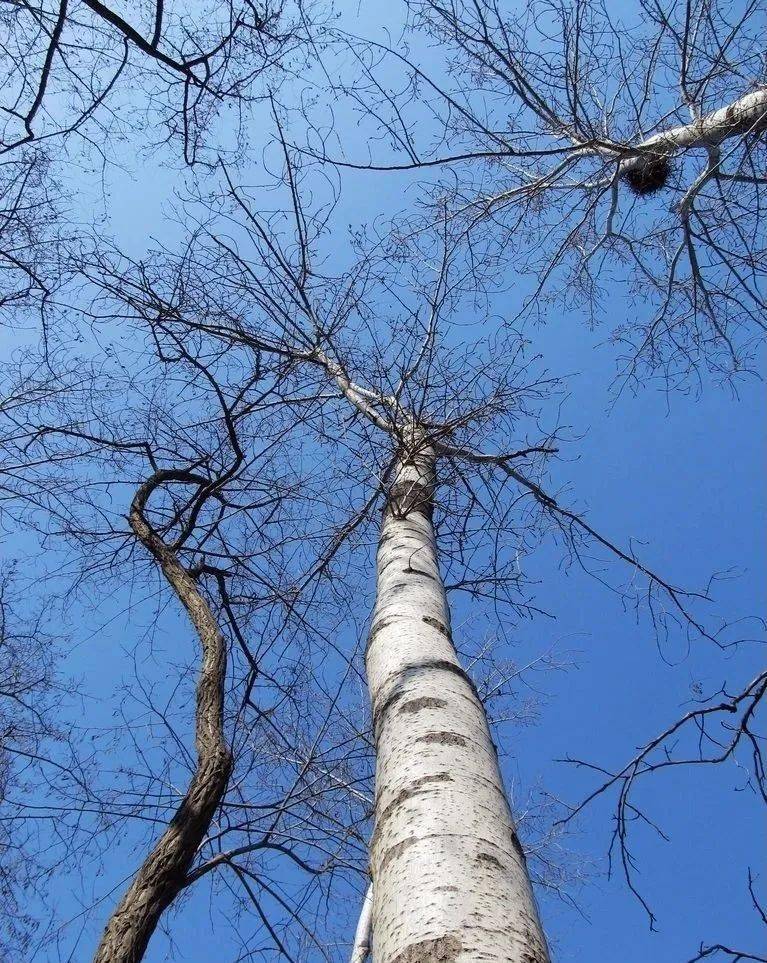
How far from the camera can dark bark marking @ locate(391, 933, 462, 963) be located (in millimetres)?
915

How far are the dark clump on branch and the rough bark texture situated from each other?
3.14m

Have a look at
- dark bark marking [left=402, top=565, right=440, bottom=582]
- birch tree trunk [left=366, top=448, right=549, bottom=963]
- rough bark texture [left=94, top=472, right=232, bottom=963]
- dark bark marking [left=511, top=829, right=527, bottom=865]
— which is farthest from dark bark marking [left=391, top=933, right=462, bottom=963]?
dark bark marking [left=402, top=565, right=440, bottom=582]

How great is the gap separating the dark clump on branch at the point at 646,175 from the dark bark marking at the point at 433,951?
143 inches

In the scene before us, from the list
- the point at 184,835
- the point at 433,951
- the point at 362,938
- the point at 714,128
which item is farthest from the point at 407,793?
the point at 714,128

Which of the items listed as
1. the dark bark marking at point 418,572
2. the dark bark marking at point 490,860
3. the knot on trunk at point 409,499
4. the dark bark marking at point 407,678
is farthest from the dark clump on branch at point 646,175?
the dark bark marking at point 490,860

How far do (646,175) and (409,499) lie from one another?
230 centimetres

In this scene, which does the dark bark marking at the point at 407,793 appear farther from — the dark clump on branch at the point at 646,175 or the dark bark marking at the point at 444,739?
the dark clump on branch at the point at 646,175

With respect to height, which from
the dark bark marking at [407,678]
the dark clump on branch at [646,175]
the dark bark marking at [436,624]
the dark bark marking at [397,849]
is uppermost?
the dark clump on branch at [646,175]

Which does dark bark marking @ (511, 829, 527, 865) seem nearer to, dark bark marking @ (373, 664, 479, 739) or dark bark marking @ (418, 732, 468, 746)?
dark bark marking @ (418, 732, 468, 746)

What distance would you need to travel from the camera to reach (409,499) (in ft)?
9.36

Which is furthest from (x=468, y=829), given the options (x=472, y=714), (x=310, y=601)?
(x=310, y=601)

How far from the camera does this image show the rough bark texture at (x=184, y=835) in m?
1.84

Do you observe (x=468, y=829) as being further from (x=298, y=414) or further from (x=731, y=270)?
(x=731, y=270)

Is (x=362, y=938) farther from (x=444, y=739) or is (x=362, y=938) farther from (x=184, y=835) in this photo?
(x=444, y=739)
